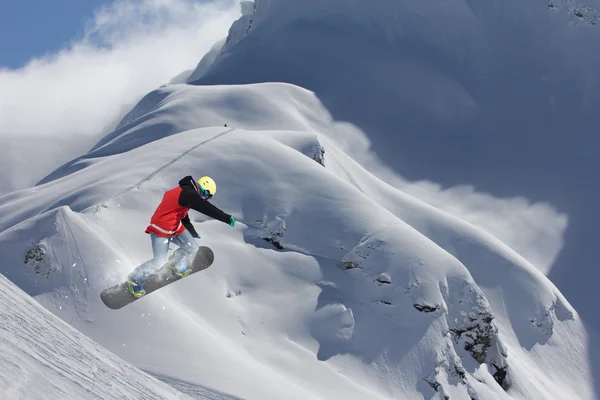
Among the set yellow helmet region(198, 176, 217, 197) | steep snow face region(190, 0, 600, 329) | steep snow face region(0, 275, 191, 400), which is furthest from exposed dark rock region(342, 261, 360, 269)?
steep snow face region(190, 0, 600, 329)

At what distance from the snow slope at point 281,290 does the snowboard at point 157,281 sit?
2.72 meters

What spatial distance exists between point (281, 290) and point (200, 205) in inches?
846

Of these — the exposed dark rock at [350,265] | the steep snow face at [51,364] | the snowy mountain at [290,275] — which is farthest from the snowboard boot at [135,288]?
the exposed dark rock at [350,265]

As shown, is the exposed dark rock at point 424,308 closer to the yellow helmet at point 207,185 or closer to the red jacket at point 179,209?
the red jacket at point 179,209

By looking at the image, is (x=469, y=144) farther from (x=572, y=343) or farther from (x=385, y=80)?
(x=572, y=343)

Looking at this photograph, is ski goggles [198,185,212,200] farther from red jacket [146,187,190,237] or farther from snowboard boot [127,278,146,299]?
snowboard boot [127,278,146,299]

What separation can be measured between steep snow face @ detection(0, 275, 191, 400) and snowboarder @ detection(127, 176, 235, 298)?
202 inches

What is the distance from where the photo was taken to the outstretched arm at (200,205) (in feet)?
34.0

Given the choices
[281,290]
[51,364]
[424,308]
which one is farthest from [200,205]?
[424,308]

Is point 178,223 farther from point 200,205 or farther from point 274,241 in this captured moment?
point 274,241

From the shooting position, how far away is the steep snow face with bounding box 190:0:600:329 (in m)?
76.6

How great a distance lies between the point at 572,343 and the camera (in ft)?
163

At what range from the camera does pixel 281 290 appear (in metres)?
31.5

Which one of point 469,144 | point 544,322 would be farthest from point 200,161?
point 469,144
